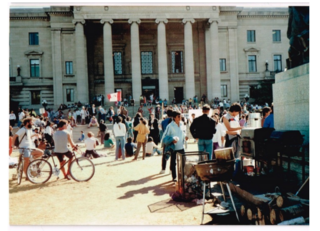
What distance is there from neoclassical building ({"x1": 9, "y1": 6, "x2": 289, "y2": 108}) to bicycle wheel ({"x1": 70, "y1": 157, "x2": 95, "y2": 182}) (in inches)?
1083

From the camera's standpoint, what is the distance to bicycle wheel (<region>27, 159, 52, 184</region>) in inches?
365

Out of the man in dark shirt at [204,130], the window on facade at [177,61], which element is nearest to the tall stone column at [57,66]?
the window on facade at [177,61]

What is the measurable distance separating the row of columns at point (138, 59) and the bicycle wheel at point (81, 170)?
2959cm

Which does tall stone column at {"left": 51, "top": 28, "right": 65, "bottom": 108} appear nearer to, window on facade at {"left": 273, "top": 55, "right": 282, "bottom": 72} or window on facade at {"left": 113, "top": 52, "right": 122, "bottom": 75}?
window on facade at {"left": 113, "top": 52, "right": 122, "bottom": 75}

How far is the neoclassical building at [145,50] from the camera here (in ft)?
125

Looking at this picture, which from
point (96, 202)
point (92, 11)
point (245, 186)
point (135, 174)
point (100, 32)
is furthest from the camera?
point (100, 32)

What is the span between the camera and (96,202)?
23.5 ft

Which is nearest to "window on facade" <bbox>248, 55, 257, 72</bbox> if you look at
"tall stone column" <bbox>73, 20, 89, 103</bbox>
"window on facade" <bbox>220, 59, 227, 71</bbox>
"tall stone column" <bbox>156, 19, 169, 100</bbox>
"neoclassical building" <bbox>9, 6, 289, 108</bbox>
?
"neoclassical building" <bbox>9, 6, 289, 108</bbox>

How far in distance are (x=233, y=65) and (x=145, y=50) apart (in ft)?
42.5
